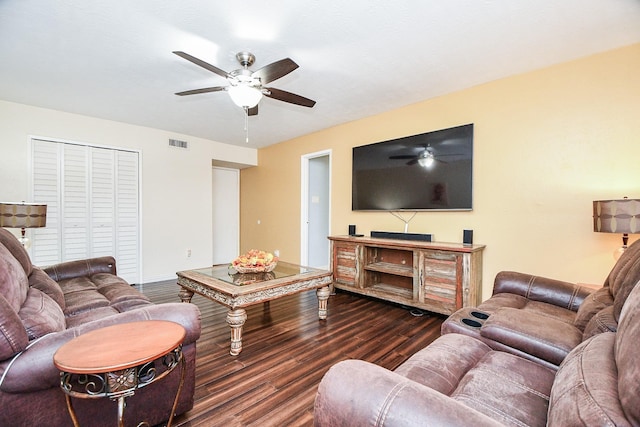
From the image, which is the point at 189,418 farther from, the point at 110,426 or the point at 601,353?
the point at 601,353

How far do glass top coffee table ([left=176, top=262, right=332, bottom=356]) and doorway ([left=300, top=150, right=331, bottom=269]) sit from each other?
2018 millimetres

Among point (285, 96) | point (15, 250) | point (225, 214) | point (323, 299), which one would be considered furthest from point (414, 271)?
point (225, 214)

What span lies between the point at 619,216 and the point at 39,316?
11.7 ft

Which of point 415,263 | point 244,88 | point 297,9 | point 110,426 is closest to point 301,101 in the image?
point 244,88

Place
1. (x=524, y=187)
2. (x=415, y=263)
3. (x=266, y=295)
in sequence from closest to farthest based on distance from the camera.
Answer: (x=266, y=295) < (x=524, y=187) < (x=415, y=263)

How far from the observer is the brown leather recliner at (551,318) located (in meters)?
1.21

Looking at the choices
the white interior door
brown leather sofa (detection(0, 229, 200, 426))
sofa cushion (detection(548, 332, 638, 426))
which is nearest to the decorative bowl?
brown leather sofa (detection(0, 229, 200, 426))

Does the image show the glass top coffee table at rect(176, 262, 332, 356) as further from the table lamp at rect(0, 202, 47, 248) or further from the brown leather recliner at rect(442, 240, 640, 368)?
the table lamp at rect(0, 202, 47, 248)

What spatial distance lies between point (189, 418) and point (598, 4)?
361 cm

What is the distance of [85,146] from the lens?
4074 millimetres

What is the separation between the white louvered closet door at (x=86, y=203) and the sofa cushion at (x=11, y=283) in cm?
296

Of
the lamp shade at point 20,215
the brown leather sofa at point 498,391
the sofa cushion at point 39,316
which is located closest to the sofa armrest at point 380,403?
the brown leather sofa at point 498,391

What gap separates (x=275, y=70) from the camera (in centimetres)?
204

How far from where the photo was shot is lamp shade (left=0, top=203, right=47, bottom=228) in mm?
2785
